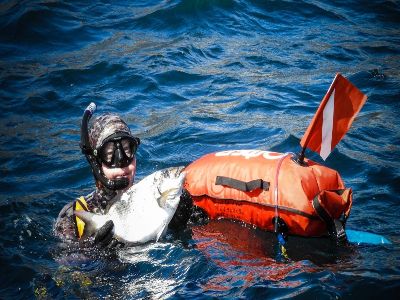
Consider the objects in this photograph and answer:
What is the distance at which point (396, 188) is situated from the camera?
5.89 metres

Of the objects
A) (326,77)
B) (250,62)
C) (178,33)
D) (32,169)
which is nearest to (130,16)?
(178,33)

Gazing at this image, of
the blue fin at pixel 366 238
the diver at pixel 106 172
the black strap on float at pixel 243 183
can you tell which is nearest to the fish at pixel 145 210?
the diver at pixel 106 172

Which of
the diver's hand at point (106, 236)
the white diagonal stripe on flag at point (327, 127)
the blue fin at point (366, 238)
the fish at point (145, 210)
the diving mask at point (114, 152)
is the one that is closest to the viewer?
the fish at point (145, 210)

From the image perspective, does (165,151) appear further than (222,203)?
Yes

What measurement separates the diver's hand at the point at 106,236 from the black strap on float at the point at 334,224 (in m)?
1.84

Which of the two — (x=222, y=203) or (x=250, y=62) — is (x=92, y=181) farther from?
(x=250, y=62)

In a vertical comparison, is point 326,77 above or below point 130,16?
below

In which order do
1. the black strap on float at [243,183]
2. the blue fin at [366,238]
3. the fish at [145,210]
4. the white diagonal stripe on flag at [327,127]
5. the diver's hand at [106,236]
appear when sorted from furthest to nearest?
the black strap on float at [243,183] < the blue fin at [366,238] < the white diagonal stripe on flag at [327,127] < the diver's hand at [106,236] < the fish at [145,210]

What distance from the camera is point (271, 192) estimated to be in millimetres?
4512

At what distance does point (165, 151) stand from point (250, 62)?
12.7 feet

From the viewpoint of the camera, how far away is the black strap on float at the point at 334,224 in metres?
4.27

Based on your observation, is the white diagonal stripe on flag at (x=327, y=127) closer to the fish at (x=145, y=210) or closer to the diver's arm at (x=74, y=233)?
the fish at (x=145, y=210)

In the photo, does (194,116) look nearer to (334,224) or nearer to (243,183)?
(243,183)

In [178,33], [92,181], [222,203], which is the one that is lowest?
[92,181]
